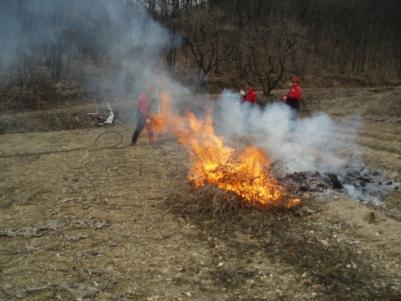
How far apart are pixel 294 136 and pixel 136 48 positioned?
1092 cm

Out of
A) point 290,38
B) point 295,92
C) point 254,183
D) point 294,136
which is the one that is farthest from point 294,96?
point 290,38

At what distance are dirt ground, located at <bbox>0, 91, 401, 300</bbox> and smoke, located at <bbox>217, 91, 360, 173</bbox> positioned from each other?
212cm

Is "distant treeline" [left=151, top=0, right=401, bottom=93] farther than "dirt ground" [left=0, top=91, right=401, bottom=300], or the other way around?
"distant treeline" [left=151, top=0, right=401, bottom=93]

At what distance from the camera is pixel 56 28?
78.1 ft

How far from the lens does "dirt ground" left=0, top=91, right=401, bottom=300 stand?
17.3ft

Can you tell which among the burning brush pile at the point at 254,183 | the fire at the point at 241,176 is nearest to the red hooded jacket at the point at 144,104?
the burning brush pile at the point at 254,183

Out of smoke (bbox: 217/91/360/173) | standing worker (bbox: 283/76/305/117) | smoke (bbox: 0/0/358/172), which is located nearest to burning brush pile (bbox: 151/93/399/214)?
smoke (bbox: 217/91/360/173)

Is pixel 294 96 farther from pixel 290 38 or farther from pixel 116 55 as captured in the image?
pixel 290 38

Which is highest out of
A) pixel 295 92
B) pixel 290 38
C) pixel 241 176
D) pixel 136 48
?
pixel 290 38

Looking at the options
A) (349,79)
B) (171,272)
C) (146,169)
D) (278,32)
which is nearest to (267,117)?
(146,169)

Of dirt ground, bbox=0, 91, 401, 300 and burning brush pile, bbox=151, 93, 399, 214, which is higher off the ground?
burning brush pile, bbox=151, 93, 399, 214

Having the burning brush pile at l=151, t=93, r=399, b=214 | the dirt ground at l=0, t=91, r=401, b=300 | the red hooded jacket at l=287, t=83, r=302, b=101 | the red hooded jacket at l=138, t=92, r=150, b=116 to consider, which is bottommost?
the dirt ground at l=0, t=91, r=401, b=300

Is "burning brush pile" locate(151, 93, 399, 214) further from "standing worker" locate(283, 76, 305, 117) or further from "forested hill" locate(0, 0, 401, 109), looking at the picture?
"forested hill" locate(0, 0, 401, 109)

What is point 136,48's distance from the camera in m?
21.2
